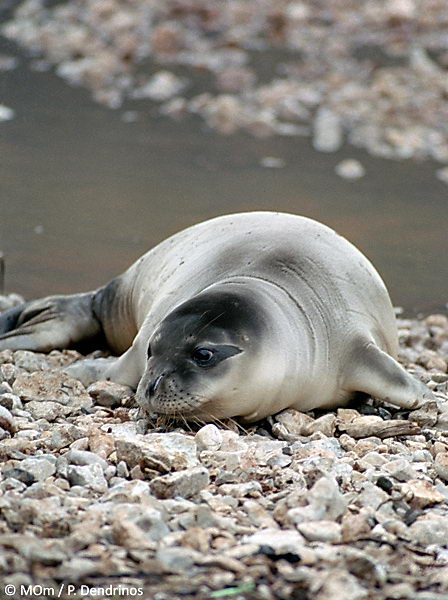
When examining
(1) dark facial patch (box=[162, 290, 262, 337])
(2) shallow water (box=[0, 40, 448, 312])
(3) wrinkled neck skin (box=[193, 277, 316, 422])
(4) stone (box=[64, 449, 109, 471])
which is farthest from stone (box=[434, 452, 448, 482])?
(2) shallow water (box=[0, 40, 448, 312])

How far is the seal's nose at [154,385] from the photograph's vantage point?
411 centimetres

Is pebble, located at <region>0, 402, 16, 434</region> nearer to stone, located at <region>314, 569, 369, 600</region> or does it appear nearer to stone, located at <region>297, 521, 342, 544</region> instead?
stone, located at <region>297, 521, 342, 544</region>

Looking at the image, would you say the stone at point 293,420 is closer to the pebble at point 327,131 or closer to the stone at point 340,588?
the stone at point 340,588

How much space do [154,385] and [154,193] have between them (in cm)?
592

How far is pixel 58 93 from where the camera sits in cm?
1335

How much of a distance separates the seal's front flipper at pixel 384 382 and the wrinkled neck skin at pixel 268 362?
20 centimetres

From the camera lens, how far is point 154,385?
4.12 m

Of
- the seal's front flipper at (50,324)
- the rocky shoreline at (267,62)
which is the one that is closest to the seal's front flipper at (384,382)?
the seal's front flipper at (50,324)

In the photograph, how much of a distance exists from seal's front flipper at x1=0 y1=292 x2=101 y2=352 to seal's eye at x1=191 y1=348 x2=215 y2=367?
1.75 meters

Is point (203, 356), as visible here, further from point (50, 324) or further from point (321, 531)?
point (50, 324)

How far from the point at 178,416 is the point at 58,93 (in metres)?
9.78

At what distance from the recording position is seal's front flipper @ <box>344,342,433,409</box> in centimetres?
452

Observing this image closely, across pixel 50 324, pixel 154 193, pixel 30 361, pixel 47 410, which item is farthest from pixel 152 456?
pixel 154 193

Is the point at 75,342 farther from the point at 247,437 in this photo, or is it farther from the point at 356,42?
the point at 356,42
